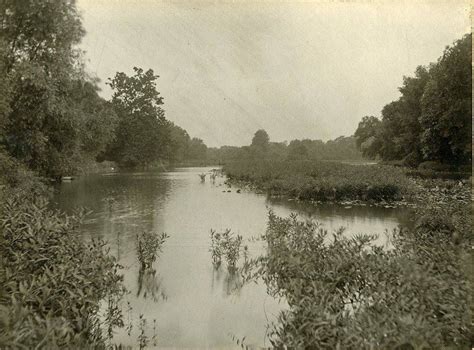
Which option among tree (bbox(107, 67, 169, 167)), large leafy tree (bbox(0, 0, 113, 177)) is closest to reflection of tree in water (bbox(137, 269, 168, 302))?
large leafy tree (bbox(0, 0, 113, 177))

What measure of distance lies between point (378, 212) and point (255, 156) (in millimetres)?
46312

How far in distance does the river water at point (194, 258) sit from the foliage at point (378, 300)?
3.37 ft

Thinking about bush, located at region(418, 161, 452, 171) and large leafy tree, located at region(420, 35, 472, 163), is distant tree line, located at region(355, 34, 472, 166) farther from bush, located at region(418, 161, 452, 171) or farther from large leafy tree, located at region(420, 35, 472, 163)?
bush, located at region(418, 161, 452, 171)

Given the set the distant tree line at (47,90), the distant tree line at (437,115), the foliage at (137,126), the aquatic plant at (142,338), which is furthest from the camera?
the foliage at (137,126)

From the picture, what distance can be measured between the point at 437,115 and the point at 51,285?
31.9m

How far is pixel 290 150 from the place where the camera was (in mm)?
60531

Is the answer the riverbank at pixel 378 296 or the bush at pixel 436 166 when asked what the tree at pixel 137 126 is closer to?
the riverbank at pixel 378 296

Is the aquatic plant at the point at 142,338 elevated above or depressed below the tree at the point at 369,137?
below

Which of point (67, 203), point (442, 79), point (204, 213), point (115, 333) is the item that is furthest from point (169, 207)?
point (442, 79)

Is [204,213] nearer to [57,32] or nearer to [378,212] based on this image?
[378,212]

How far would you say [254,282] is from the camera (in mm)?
8344

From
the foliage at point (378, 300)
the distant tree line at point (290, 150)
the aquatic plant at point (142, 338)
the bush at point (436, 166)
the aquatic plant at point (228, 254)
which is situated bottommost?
the aquatic plant at point (142, 338)

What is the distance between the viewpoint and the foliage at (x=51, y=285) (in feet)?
13.9

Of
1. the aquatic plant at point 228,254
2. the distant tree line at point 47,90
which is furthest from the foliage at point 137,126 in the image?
the aquatic plant at point 228,254
